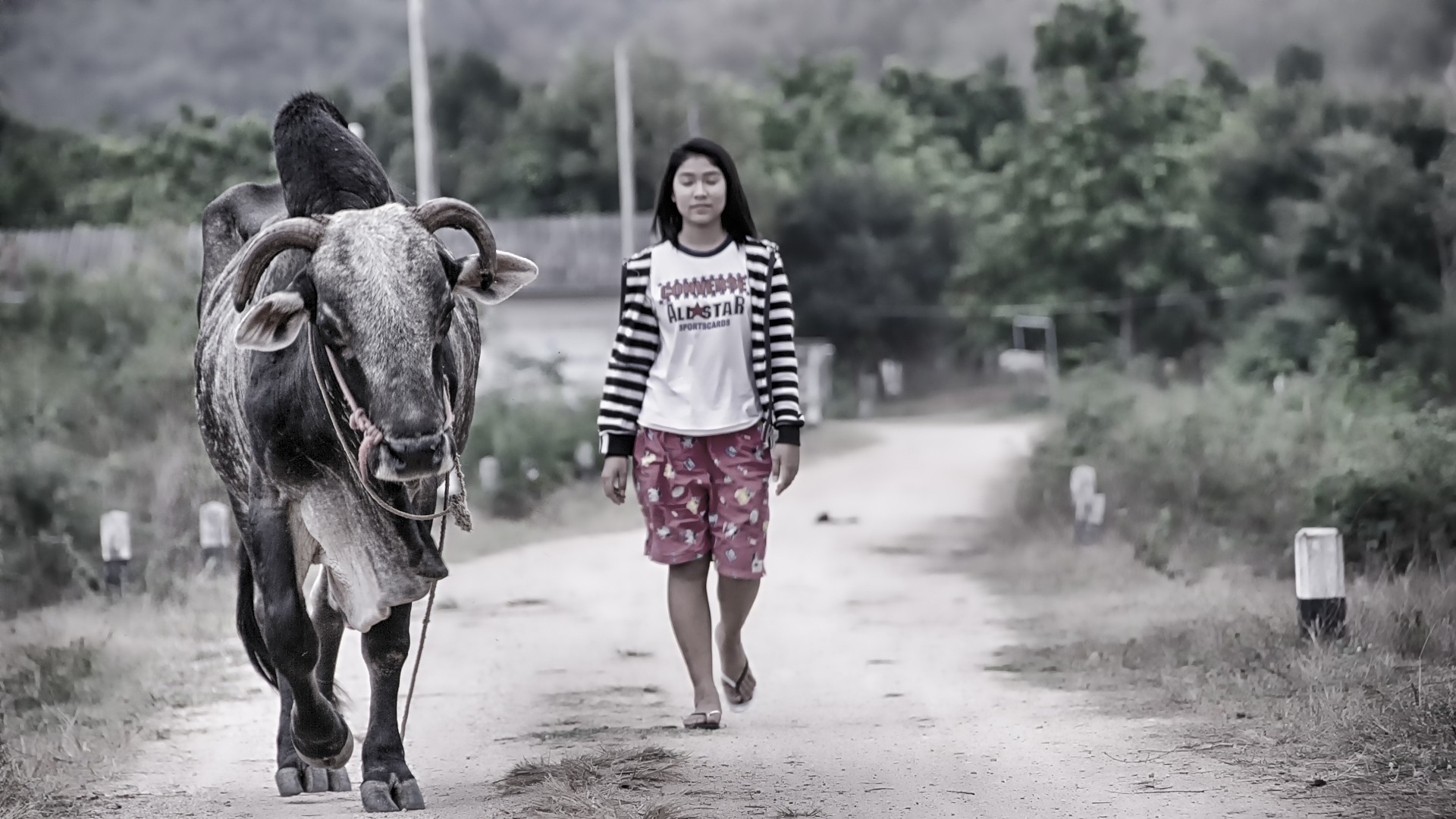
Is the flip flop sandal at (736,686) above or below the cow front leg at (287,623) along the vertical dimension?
below

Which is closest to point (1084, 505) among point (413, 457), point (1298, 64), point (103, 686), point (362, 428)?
point (103, 686)

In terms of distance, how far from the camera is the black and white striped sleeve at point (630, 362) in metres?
6.87

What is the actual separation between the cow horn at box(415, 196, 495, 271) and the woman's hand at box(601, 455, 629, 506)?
3.84 feet

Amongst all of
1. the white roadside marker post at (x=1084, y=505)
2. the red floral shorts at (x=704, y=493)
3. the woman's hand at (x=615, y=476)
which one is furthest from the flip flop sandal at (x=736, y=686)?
the white roadside marker post at (x=1084, y=505)

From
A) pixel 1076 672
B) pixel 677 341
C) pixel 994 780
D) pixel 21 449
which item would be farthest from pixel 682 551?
pixel 21 449

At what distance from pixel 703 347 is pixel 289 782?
2.07 meters

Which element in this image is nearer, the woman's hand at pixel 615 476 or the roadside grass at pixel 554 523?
the woman's hand at pixel 615 476

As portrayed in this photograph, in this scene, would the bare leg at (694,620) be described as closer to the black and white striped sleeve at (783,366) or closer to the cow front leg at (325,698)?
the black and white striped sleeve at (783,366)

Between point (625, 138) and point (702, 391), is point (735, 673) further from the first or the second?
point (625, 138)

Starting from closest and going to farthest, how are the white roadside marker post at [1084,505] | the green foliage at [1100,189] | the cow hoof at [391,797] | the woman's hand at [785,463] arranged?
the cow hoof at [391,797] < the woman's hand at [785,463] < the white roadside marker post at [1084,505] < the green foliage at [1100,189]

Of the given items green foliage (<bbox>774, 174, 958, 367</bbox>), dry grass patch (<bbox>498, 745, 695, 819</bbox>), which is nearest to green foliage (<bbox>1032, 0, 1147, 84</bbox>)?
green foliage (<bbox>774, 174, 958, 367</bbox>)

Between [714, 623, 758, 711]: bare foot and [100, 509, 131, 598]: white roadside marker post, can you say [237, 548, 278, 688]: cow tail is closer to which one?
[714, 623, 758, 711]: bare foot

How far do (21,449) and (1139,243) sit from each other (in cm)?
4098

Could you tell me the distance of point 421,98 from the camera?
20.4 metres
